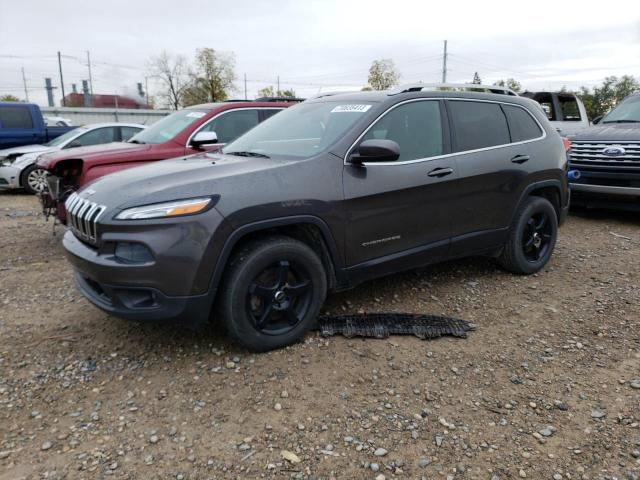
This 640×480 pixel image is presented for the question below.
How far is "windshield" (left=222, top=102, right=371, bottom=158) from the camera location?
3549 mm

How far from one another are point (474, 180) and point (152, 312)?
8.83 ft

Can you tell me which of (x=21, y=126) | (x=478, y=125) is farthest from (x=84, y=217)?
(x=21, y=126)

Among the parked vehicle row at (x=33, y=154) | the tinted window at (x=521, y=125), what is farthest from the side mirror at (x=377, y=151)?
the parked vehicle row at (x=33, y=154)

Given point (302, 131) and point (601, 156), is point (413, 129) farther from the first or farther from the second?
point (601, 156)

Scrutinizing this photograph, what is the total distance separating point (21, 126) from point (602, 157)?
12.0m

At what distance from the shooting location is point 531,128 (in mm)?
4621

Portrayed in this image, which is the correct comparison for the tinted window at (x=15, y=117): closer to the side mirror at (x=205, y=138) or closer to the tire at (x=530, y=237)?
the side mirror at (x=205, y=138)

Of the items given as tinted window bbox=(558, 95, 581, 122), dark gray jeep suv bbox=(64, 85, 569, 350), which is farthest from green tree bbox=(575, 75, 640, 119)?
dark gray jeep suv bbox=(64, 85, 569, 350)

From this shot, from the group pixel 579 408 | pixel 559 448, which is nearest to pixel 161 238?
pixel 559 448

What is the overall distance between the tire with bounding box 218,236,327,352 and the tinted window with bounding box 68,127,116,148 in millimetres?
7981

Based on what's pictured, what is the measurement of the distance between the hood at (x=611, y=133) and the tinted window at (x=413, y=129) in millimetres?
4227

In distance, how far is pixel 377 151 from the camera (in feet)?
10.6

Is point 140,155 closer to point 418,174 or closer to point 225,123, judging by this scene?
point 225,123

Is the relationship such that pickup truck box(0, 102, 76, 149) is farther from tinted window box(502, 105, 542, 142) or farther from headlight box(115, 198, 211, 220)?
tinted window box(502, 105, 542, 142)
